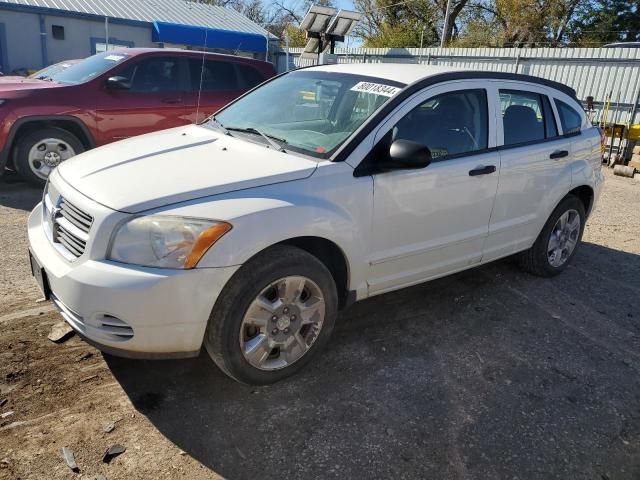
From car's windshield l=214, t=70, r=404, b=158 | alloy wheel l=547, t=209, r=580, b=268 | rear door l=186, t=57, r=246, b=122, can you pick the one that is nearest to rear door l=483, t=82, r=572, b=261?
alloy wheel l=547, t=209, r=580, b=268

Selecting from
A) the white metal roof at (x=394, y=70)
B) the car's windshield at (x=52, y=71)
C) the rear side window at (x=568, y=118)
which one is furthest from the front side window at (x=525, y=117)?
the car's windshield at (x=52, y=71)

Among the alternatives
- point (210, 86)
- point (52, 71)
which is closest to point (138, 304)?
point (210, 86)

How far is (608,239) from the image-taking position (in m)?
6.33

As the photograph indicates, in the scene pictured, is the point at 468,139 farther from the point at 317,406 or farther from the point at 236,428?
the point at 236,428

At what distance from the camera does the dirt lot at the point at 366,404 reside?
2.49 metres

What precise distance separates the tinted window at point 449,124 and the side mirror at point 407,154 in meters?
0.24

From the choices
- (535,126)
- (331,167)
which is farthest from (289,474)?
(535,126)

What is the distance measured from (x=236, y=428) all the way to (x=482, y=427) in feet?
4.18

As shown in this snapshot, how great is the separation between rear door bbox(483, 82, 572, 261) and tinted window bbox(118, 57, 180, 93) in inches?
195

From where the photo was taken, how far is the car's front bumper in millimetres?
2455

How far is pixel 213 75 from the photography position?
25.9 feet

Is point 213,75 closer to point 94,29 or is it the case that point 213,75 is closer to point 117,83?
point 117,83

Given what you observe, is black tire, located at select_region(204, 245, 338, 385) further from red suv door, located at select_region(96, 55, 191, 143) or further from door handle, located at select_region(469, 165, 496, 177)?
red suv door, located at select_region(96, 55, 191, 143)

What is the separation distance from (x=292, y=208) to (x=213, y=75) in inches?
226
